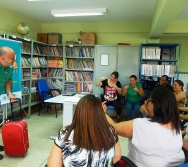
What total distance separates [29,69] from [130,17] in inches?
116

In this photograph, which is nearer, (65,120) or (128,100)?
(65,120)

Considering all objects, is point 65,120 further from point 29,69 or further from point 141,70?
point 141,70

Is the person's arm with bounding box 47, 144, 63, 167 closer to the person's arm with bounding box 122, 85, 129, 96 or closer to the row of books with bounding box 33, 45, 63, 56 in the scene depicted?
the person's arm with bounding box 122, 85, 129, 96

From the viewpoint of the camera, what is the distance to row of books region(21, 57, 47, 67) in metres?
4.79

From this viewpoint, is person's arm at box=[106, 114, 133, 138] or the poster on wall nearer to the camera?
person's arm at box=[106, 114, 133, 138]

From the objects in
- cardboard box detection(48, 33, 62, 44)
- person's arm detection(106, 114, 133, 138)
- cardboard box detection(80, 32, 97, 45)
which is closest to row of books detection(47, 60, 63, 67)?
cardboard box detection(48, 33, 62, 44)

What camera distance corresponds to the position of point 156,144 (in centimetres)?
139

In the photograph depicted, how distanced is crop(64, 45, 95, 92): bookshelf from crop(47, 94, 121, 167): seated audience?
447 centimetres

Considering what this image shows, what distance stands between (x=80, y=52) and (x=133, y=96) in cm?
206

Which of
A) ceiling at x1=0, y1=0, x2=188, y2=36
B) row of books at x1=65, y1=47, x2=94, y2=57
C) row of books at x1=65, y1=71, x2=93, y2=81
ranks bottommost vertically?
row of books at x1=65, y1=71, x2=93, y2=81

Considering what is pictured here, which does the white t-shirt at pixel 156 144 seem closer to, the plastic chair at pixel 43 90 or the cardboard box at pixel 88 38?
the plastic chair at pixel 43 90

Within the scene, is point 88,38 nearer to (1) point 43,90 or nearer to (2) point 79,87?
(2) point 79,87

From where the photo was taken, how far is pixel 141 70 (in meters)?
4.99

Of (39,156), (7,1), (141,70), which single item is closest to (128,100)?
(141,70)
